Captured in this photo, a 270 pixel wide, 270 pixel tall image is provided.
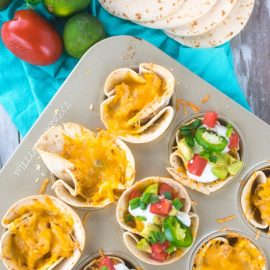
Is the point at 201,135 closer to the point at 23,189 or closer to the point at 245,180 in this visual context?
the point at 245,180

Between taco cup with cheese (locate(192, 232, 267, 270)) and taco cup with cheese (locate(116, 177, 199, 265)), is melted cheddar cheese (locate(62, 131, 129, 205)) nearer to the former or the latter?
taco cup with cheese (locate(116, 177, 199, 265))

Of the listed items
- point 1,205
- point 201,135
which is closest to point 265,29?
point 201,135

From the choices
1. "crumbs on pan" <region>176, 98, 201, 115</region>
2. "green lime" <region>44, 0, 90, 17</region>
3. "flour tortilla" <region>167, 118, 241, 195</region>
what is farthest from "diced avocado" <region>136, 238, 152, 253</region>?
"green lime" <region>44, 0, 90, 17</region>

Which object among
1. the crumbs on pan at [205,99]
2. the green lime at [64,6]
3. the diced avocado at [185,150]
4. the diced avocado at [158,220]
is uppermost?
the green lime at [64,6]

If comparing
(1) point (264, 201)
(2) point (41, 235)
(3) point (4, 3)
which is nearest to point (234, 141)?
(1) point (264, 201)

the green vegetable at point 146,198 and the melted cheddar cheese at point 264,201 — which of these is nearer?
the green vegetable at point 146,198

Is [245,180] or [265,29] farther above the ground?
[265,29]

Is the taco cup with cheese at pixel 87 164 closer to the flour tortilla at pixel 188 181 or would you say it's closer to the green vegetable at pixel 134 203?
the green vegetable at pixel 134 203

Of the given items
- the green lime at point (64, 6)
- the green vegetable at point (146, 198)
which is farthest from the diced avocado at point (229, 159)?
the green lime at point (64, 6)
